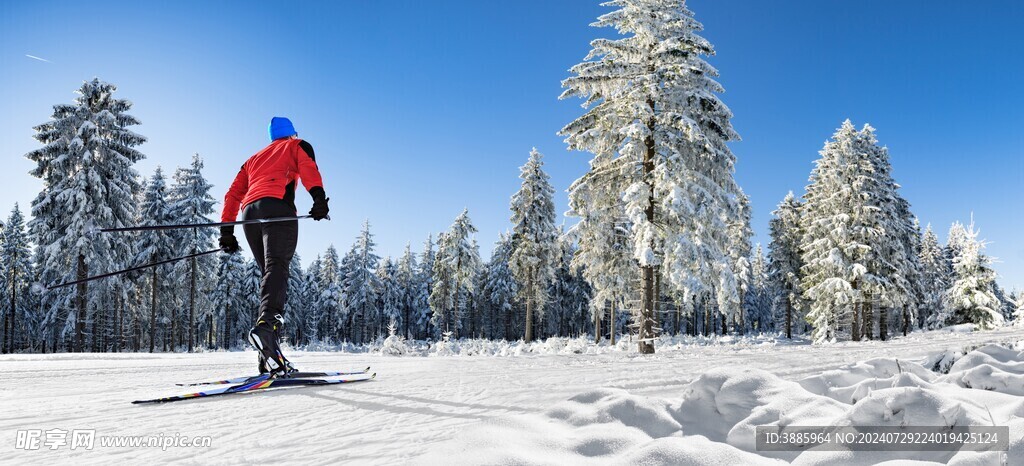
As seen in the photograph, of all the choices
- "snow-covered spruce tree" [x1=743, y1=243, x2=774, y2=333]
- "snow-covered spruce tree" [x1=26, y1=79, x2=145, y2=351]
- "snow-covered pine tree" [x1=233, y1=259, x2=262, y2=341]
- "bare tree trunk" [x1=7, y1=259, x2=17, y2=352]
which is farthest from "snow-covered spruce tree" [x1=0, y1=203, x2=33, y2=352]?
"snow-covered spruce tree" [x1=743, y1=243, x2=774, y2=333]

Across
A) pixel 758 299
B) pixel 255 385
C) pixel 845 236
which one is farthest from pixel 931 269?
pixel 255 385

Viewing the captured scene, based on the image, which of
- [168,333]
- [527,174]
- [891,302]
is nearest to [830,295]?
[891,302]

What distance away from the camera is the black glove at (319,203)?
374cm

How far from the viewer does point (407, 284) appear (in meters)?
60.1

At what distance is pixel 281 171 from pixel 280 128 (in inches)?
22.0

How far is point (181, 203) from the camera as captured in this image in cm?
2838

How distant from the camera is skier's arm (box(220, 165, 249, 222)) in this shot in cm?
424

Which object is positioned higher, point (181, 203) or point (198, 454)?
point (181, 203)

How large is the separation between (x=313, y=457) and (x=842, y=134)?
29051 millimetres

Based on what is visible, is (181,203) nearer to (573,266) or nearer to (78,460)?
(573,266)

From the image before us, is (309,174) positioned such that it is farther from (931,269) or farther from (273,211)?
(931,269)

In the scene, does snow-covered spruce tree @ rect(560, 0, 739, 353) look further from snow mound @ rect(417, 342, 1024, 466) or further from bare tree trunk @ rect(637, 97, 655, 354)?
snow mound @ rect(417, 342, 1024, 466)

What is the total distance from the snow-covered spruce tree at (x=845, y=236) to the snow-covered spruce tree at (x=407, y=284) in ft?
145

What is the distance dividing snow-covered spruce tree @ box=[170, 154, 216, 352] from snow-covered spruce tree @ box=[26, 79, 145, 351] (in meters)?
6.11
